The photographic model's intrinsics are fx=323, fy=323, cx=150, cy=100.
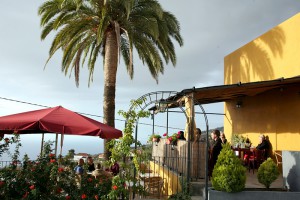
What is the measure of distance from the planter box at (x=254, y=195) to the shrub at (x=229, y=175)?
104 mm

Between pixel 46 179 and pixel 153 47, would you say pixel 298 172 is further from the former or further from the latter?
pixel 153 47

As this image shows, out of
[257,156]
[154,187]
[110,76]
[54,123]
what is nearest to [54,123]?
[54,123]

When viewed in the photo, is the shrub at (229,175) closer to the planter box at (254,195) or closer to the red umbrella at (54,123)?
the planter box at (254,195)

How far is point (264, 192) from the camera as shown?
6160mm

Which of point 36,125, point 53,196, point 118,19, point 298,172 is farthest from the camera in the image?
point 118,19

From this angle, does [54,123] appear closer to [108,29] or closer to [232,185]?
[232,185]

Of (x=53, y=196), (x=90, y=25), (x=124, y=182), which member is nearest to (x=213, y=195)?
(x=124, y=182)

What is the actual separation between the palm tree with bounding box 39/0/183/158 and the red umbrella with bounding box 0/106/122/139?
6241 millimetres

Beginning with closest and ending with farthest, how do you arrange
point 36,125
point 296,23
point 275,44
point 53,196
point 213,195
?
point 53,196, point 213,195, point 36,125, point 296,23, point 275,44

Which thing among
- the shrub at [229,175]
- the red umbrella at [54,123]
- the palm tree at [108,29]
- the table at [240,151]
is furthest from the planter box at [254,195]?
the palm tree at [108,29]

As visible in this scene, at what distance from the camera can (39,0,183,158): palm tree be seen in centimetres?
1348

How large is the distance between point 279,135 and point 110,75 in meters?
7.25

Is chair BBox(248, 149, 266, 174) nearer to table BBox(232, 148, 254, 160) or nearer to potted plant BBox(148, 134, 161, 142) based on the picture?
table BBox(232, 148, 254, 160)

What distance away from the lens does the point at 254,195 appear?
611 cm
